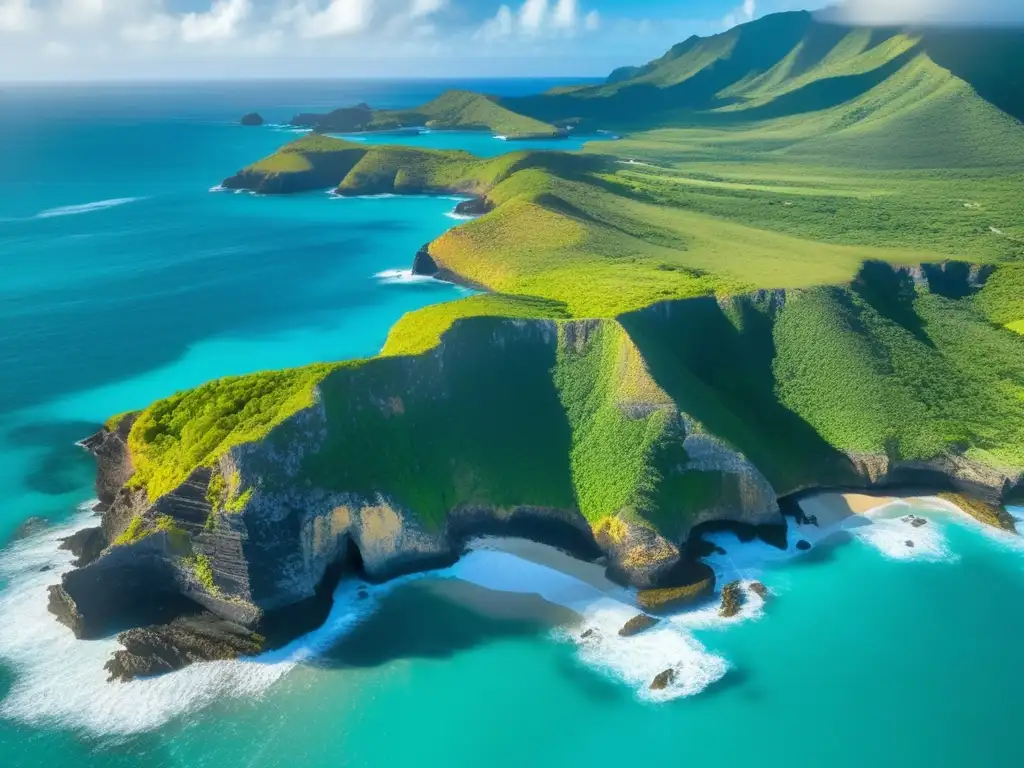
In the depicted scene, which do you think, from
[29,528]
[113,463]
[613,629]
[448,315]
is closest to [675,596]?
[613,629]

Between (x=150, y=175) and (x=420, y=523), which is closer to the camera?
(x=420, y=523)

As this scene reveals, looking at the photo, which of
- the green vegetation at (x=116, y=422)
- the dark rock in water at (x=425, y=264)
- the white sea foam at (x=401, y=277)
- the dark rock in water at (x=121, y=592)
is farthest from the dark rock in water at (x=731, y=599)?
the dark rock in water at (x=425, y=264)

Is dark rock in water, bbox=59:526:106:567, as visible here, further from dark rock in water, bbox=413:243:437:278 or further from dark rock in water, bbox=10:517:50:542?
dark rock in water, bbox=413:243:437:278

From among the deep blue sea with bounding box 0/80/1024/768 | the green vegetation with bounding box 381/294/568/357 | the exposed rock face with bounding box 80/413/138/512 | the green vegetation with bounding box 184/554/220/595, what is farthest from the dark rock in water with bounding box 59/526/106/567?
the green vegetation with bounding box 381/294/568/357

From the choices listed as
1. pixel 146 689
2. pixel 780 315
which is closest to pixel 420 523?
pixel 146 689

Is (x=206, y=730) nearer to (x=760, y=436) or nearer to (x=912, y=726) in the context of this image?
(x=912, y=726)

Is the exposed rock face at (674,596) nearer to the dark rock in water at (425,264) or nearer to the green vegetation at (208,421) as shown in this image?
the green vegetation at (208,421)
